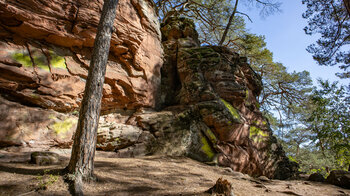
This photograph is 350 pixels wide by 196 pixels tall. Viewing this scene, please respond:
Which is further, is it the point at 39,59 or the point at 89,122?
the point at 39,59

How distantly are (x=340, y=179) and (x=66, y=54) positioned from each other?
38.6 feet

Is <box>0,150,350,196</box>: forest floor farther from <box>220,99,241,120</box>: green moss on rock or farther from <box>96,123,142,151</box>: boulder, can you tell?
<box>220,99,241,120</box>: green moss on rock

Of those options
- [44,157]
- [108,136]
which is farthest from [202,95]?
[44,157]

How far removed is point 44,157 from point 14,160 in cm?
79

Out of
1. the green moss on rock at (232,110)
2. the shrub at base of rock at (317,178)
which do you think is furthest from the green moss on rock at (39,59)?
the shrub at base of rock at (317,178)

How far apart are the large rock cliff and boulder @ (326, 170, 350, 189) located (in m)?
3.54

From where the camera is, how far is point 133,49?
946 cm

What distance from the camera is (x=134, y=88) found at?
923cm

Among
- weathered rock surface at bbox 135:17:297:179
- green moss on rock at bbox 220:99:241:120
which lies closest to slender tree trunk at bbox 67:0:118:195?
weathered rock surface at bbox 135:17:297:179

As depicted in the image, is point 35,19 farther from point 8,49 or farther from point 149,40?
point 149,40

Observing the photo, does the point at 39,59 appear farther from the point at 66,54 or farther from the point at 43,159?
the point at 43,159

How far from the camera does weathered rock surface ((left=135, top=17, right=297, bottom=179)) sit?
28.3 feet

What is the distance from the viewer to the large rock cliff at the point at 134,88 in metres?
6.52

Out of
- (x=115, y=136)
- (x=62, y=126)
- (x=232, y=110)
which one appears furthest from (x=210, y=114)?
(x=62, y=126)
